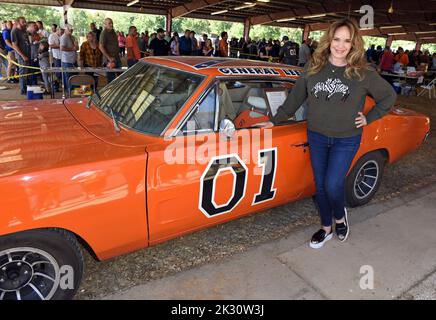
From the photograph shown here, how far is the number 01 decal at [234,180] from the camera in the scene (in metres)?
2.50

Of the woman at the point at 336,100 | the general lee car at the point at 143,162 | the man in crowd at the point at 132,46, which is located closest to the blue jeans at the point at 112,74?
the man in crowd at the point at 132,46

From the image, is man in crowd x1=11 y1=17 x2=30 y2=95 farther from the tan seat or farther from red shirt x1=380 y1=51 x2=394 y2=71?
red shirt x1=380 y1=51 x2=394 y2=71

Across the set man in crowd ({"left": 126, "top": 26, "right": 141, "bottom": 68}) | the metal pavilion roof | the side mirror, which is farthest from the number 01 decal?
the metal pavilion roof

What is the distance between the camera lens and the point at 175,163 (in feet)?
7.66

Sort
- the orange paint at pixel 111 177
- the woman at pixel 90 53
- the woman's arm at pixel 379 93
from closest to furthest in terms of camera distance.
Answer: the orange paint at pixel 111 177 → the woman's arm at pixel 379 93 → the woman at pixel 90 53

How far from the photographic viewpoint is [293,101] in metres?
2.87

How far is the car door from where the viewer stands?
2.33 meters

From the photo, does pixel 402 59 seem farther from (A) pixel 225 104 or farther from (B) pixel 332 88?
(A) pixel 225 104

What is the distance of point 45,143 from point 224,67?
1.45m

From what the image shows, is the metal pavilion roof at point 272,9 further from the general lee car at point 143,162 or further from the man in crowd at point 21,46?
the general lee car at point 143,162

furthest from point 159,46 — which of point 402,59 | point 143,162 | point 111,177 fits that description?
point 402,59

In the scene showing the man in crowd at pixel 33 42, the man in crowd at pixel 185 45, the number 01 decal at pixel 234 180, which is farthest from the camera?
the man in crowd at pixel 185 45
